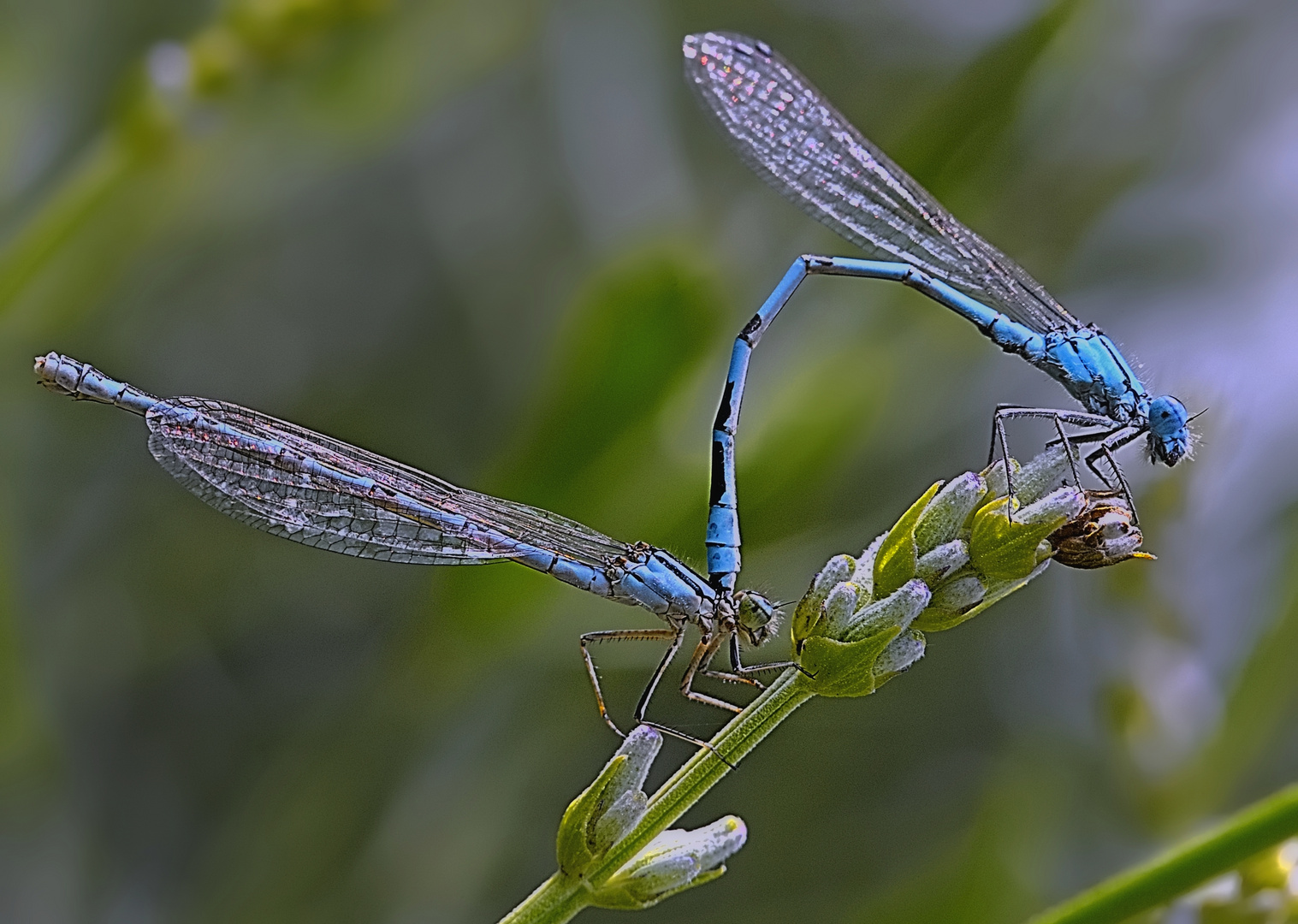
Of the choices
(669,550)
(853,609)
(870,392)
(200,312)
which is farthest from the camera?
(200,312)

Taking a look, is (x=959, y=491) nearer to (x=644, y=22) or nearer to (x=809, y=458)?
(x=809, y=458)

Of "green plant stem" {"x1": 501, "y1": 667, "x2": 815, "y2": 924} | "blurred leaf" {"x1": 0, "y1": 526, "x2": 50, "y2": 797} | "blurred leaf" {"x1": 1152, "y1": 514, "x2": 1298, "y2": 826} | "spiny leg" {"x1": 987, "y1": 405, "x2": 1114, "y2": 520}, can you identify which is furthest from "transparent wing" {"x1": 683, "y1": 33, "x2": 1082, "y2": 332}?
"blurred leaf" {"x1": 0, "y1": 526, "x2": 50, "y2": 797}

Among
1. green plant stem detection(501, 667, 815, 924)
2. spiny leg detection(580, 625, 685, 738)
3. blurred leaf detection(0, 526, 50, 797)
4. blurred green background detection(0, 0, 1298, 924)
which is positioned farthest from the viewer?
blurred green background detection(0, 0, 1298, 924)

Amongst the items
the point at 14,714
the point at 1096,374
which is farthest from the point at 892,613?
the point at 14,714

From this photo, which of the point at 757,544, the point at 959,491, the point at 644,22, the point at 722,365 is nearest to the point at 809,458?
the point at 757,544

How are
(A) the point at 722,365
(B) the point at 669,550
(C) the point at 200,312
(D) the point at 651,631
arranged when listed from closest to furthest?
(D) the point at 651,631 → (B) the point at 669,550 → (A) the point at 722,365 → (C) the point at 200,312

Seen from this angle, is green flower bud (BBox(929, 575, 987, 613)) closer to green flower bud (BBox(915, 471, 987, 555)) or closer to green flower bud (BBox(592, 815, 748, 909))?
green flower bud (BBox(915, 471, 987, 555))
